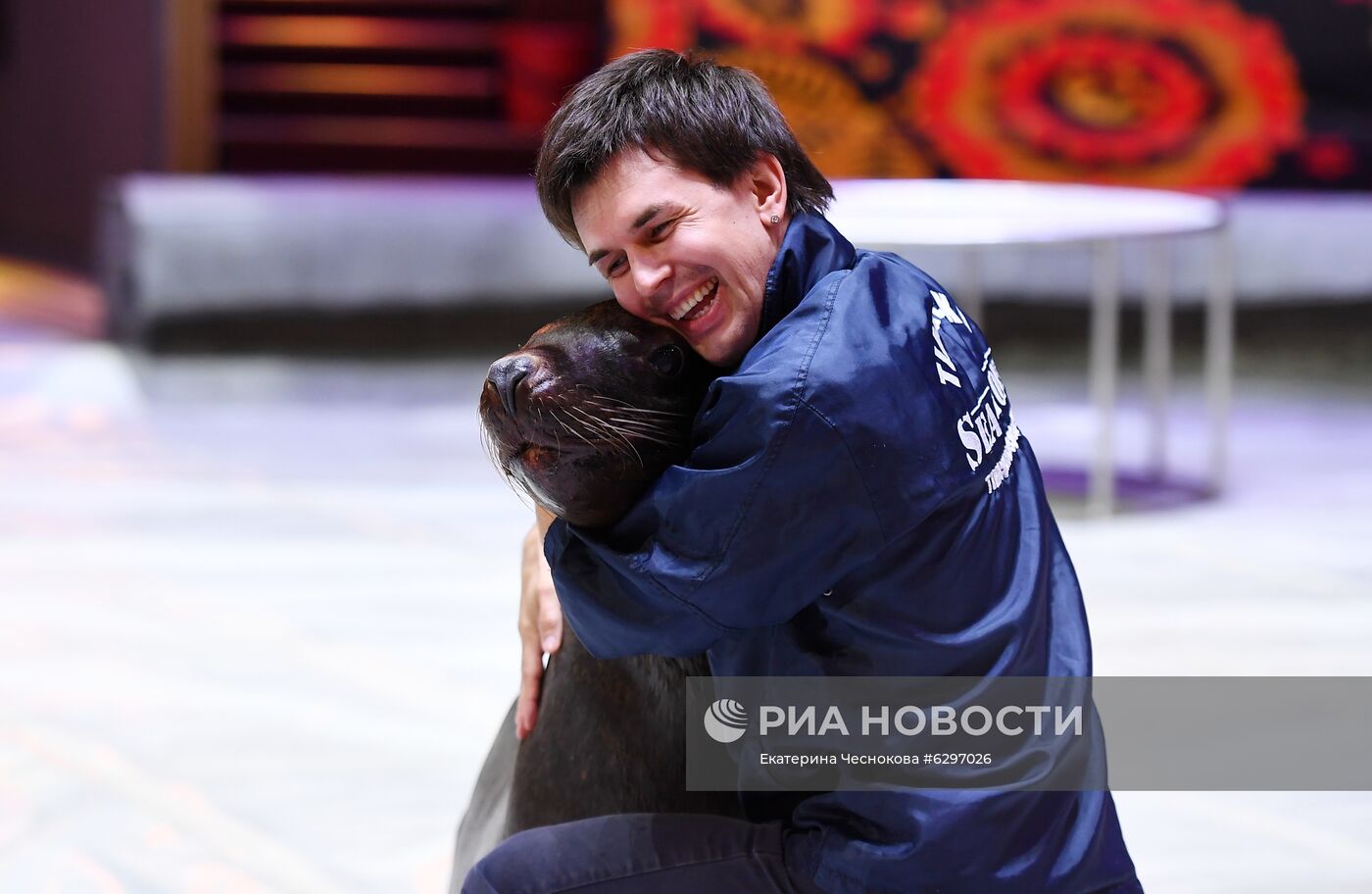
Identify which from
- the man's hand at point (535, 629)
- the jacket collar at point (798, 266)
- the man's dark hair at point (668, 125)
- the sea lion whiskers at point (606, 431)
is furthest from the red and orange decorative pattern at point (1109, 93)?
the sea lion whiskers at point (606, 431)

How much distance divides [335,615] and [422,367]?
9.09 ft

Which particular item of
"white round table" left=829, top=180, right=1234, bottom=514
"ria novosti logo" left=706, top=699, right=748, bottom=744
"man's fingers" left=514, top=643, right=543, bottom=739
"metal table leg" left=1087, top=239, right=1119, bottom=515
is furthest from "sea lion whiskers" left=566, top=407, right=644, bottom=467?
"metal table leg" left=1087, top=239, right=1119, bottom=515

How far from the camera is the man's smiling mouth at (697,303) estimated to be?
1.37m

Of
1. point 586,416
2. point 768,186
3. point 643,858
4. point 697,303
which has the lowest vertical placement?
point 643,858

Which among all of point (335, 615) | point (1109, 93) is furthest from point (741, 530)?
point (1109, 93)

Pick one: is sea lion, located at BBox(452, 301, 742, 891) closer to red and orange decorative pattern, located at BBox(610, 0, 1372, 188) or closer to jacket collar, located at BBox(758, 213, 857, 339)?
jacket collar, located at BBox(758, 213, 857, 339)

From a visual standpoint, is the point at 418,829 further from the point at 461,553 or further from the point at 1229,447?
the point at 1229,447

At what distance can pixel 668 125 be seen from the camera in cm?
135

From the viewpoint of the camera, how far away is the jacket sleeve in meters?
1.18

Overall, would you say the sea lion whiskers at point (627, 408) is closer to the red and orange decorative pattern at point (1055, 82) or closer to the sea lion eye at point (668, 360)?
the sea lion eye at point (668, 360)

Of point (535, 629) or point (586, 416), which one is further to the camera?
point (535, 629)

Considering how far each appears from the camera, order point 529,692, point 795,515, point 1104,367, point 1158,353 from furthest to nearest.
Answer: point 1158,353 → point 1104,367 → point 529,692 → point 795,515

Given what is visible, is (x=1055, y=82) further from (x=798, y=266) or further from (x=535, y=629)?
(x=798, y=266)

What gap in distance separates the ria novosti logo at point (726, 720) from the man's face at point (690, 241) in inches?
11.2
